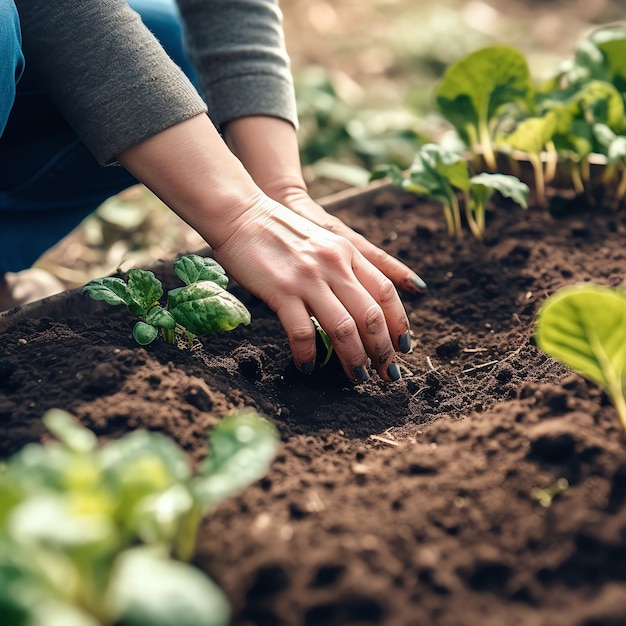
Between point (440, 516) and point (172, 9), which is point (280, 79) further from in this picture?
point (440, 516)

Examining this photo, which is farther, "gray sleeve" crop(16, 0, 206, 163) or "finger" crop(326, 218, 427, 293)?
"finger" crop(326, 218, 427, 293)

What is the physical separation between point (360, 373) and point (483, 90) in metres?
1.08

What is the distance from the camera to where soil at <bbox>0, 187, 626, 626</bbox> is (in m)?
1.00

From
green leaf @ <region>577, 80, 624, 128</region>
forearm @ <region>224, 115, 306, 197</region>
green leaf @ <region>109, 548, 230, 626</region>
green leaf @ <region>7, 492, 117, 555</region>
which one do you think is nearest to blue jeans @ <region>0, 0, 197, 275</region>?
forearm @ <region>224, 115, 306, 197</region>

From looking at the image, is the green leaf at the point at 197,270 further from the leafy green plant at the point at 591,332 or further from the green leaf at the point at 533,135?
the green leaf at the point at 533,135

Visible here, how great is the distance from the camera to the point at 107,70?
1.56 m

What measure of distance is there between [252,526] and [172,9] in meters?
1.51

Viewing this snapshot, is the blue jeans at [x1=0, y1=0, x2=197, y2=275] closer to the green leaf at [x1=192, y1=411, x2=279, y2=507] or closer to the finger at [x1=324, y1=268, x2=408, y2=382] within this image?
the finger at [x1=324, y1=268, x2=408, y2=382]

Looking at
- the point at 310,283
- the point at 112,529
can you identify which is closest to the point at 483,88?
the point at 310,283

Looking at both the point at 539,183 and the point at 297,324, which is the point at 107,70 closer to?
the point at 297,324

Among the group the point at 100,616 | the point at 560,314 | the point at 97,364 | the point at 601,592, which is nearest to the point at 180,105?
the point at 97,364

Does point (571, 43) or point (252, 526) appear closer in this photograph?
point (252, 526)

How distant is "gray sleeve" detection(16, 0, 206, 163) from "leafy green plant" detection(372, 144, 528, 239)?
723 millimetres

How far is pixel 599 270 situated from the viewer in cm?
200
